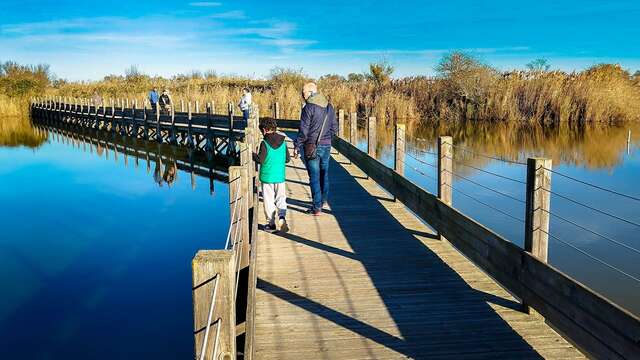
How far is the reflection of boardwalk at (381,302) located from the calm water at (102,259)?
2006mm

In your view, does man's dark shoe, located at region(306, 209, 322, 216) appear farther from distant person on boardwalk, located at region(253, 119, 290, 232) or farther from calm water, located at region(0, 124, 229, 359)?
calm water, located at region(0, 124, 229, 359)

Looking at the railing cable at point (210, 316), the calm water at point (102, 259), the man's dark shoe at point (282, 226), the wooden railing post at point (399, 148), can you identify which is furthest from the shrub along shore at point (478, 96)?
the railing cable at point (210, 316)

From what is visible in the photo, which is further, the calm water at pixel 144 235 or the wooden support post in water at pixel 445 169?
the calm water at pixel 144 235

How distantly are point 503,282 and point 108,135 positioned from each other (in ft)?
108

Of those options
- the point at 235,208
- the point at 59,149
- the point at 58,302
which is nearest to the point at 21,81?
the point at 59,149

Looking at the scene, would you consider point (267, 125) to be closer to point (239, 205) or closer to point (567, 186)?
point (239, 205)

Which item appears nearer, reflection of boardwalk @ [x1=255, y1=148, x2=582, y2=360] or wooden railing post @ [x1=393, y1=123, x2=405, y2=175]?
reflection of boardwalk @ [x1=255, y1=148, x2=582, y2=360]

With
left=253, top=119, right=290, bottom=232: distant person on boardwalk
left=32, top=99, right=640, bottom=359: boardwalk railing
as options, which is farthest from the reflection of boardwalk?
left=253, top=119, right=290, bottom=232: distant person on boardwalk

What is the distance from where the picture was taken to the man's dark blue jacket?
7969 mm

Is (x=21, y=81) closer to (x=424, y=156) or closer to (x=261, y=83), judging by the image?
(x=261, y=83)

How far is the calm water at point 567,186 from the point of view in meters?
8.13

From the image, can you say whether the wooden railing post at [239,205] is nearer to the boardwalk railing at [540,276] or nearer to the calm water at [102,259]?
the calm water at [102,259]

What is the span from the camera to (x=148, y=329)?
7559 mm

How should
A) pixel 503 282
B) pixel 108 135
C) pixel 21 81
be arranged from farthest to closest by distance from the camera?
1. pixel 21 81
2. pixel 108 135
3. pixel 503 282
